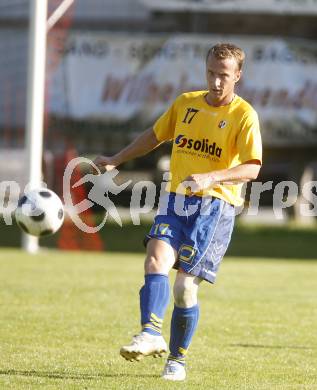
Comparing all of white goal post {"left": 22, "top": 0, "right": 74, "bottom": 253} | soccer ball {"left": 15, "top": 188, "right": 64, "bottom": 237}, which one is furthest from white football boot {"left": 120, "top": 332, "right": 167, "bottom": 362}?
white goal post {"left": 22, "top": 0, "right": 74, "bottom": 253}

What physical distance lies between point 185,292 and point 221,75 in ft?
4.18

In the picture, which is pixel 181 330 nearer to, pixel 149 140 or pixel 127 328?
pixel 149 140

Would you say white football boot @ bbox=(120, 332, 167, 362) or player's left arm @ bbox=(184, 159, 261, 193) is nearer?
white football boot @ bbox=(120, 332, 167, 362)

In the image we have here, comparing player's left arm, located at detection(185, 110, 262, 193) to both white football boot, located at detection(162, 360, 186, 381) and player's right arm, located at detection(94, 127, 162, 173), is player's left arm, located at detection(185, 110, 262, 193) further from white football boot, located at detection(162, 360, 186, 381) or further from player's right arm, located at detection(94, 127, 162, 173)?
white football boot, located at detection(162, 360, 186, 381)

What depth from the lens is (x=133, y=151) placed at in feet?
21.7

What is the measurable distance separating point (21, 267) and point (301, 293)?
3.60m

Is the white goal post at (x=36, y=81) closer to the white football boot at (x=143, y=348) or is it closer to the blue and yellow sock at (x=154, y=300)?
the blue and yellow sock at (x=154, y=300)

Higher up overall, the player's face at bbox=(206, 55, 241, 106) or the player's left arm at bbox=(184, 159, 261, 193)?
the player's face at bbox=(206, 55, 241, 106)

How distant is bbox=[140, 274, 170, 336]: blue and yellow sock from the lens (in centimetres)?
592

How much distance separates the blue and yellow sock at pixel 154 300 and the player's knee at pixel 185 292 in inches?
4.1

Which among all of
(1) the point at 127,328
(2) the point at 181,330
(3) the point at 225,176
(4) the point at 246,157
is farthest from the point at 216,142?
(1) the point at 127,328

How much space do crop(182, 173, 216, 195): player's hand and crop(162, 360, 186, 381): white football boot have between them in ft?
3.52

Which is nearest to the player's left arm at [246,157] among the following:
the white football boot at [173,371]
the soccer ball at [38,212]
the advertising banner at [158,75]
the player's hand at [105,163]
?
the player's hand at [105,163]

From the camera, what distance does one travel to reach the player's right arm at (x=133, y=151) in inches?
257
